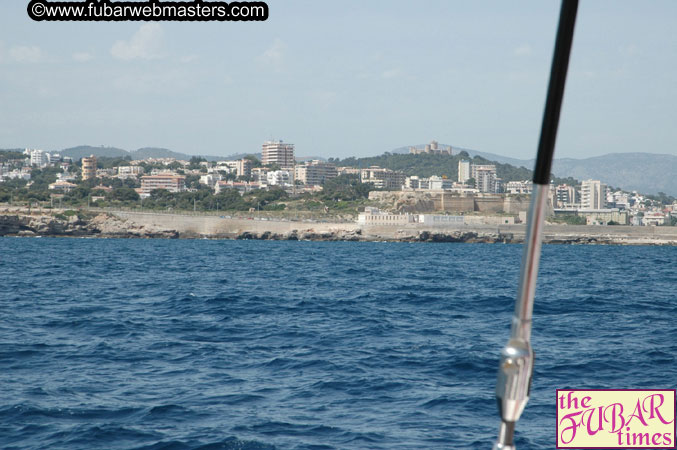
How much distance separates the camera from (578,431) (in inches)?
337

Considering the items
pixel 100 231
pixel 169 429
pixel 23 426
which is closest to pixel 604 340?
pixel 169 429

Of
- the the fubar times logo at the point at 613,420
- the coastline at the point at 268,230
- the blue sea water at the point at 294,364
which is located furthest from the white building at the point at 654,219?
the the fubar times logo at the point at 613,420

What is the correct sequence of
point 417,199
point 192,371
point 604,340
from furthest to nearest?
point 417,199 → point 604,340 → point 192,371

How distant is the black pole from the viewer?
2.07 metres

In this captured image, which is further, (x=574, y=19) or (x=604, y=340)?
(x=604, y=340)

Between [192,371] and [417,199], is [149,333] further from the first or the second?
[417,199]

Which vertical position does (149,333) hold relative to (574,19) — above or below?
below

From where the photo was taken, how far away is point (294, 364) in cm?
1485

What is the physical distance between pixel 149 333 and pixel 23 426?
8241 mm

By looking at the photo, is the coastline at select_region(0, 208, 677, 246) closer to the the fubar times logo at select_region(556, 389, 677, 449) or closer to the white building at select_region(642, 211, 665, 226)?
the white building at select_region(642, 211, 665, 226)

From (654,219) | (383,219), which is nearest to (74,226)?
(383,219)

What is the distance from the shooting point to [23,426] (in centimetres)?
1056

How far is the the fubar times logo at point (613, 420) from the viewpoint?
6.52m

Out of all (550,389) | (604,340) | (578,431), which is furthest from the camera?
(604,340)
